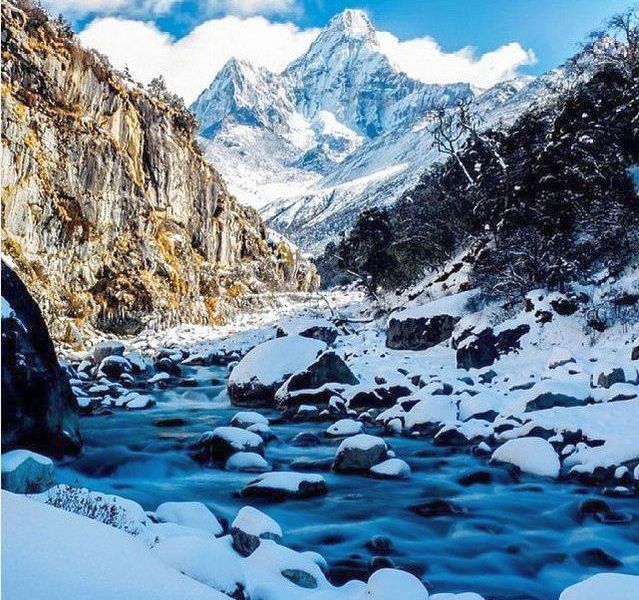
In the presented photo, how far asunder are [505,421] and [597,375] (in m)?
3.05

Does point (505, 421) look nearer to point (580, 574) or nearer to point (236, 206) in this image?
point (580, 574)

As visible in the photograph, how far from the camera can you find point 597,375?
1412cm

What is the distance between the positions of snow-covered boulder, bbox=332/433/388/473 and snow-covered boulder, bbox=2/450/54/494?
5.35m

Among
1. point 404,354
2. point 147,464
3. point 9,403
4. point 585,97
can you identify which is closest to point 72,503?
point 9,403

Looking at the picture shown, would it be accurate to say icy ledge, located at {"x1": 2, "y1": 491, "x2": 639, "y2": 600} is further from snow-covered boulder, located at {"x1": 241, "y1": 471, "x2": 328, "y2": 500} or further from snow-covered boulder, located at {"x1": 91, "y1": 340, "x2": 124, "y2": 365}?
snow-covered boulder, located at {"x1": 91, "y1": 340, "x2": 124, "y2": 365}

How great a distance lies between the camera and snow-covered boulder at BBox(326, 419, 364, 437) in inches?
543

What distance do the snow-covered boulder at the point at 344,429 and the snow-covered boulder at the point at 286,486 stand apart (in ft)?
12.1

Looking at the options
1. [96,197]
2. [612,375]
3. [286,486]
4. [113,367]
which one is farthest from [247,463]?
[96,197]

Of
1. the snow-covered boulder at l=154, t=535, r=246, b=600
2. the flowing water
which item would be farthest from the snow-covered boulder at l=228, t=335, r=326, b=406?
the snow-covered boulder at l=154, t=535, r=246, b=600

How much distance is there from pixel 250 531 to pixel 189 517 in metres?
1.06

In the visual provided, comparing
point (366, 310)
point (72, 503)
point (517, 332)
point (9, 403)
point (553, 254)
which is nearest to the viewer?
point (72, 503)

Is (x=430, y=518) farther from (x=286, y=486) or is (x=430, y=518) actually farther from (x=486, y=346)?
(x=486, y=346)

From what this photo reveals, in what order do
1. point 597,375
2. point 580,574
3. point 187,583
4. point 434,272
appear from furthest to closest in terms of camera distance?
point 434,272
point 597,375
point 580,574
point 187,583

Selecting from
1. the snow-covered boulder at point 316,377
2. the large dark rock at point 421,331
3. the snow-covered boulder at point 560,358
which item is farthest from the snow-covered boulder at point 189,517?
the large dark rock at point 421,331
